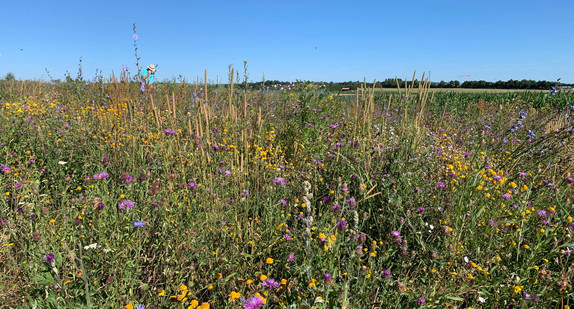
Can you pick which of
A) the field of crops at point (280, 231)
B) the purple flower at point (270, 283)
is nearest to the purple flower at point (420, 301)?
the field of crops at point (280, 231)

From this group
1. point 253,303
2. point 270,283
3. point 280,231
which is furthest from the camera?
point 280,231

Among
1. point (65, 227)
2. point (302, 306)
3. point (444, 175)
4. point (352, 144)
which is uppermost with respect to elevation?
point (352, 144)

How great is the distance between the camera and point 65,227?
1732mm

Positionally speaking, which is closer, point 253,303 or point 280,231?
point 253,303

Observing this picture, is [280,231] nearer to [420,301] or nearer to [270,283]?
[270,283]

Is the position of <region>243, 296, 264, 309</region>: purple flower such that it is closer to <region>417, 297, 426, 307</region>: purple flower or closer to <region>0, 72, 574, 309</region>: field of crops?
<region>0, 72, 574, 309</region>: field of crops

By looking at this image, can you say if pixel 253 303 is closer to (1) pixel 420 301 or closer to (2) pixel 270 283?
(2) pixel 270 283

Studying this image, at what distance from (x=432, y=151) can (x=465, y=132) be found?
2930 mm

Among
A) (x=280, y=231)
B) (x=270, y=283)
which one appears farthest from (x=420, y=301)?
(x=280, y=231)

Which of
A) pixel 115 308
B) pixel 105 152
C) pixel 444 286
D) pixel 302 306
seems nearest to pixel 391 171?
pixel 444 286

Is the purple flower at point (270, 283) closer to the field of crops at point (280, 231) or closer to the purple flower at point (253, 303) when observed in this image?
the field of crops at point (280, 231)

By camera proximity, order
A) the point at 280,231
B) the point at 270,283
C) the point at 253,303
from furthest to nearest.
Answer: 1. the point at 280,231
2. the point at 270,283
3. the point at 253,303

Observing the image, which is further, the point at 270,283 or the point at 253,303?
the point at 270,283

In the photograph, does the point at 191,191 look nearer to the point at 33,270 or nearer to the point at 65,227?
the point at 65,227
